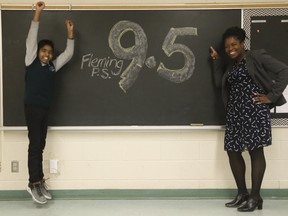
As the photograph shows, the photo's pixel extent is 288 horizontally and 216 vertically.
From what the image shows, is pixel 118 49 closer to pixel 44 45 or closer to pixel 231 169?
pixel 44 45

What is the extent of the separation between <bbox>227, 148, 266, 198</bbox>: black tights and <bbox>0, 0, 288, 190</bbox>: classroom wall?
0.84ft

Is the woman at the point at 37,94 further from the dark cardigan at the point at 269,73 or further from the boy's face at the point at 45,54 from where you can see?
the dark cardigan at the point at 269,73

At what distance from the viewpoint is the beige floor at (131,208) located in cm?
315

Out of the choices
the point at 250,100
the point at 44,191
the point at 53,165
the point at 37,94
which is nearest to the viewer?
the point at 250,100

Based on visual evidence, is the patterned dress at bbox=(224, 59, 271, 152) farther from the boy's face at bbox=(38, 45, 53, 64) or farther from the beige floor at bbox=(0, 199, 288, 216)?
the boy's face at bbox=(38, 45, 53, 64)

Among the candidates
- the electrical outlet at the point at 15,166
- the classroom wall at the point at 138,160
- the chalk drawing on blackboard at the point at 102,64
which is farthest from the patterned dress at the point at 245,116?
the electrical outlet at the point at 15,166

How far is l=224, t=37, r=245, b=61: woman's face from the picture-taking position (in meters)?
3.17

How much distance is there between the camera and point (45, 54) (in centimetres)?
325

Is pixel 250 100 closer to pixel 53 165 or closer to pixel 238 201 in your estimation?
pixel 238 201

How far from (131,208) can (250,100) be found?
145cm

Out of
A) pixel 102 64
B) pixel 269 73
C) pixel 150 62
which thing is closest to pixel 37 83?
pixel 102 64

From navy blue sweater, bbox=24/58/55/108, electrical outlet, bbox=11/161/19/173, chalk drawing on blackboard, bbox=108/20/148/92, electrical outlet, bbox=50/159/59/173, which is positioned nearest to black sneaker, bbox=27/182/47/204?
electrical outlet, bbox=50/159/59/173

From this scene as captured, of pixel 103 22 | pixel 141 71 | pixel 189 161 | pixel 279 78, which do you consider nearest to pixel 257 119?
pixel 279 78

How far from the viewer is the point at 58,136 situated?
3.54 m
